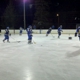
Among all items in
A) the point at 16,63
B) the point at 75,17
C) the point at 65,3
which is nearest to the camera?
the point at 16,63

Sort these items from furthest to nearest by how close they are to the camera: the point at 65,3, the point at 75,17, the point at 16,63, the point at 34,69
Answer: the point at 65,3, the point at 75,17, the point at 16,63, the point at 34,69

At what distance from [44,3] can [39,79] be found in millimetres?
34290

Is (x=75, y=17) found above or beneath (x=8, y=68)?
above

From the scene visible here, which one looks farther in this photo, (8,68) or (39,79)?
(8,68)

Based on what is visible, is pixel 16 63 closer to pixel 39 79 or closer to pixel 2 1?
pixel 39 79

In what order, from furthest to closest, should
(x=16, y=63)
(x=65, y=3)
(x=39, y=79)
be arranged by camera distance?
(x=65, y=3) → (x=16, y=63) → (x=39, y=79)

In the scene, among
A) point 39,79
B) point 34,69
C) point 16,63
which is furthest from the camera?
point 16,63

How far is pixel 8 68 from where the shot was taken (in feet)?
23.5

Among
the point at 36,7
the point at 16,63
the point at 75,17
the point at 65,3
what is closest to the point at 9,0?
the point at 36,7

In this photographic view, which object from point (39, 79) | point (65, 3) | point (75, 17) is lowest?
point (39, 79)

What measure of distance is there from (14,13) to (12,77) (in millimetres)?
33971

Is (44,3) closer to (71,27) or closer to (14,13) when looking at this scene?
(14,13)

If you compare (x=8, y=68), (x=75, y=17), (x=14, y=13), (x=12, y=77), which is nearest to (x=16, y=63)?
(x=8, y=68)

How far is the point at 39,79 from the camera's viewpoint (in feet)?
18.6
